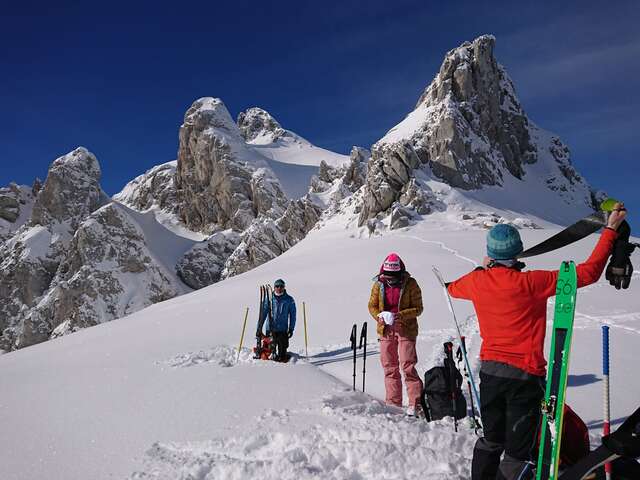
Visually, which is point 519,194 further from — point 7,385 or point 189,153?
point 189,153

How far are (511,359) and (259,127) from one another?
489ft

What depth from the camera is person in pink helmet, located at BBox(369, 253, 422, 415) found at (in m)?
5.55

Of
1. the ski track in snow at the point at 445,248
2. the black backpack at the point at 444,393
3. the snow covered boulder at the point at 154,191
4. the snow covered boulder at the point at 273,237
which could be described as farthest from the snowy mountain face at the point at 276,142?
the black backpack at the point at 444,393

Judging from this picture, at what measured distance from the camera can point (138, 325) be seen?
14.3m

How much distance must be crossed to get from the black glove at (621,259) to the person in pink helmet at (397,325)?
2.82m

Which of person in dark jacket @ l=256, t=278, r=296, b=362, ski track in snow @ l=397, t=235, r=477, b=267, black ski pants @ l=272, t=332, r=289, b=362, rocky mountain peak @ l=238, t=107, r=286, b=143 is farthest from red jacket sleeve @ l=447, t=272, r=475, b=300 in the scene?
rocky mountain peak @ l=238, t=107, r=286, b=143

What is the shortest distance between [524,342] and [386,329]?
8.74 ft

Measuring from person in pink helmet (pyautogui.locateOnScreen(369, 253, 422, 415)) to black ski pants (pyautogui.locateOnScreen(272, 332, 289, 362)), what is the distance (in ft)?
12.1

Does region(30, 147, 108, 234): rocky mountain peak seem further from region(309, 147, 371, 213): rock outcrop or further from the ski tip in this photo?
the ski tip

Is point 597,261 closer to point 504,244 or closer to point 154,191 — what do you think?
point 504,244

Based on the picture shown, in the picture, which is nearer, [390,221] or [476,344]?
[476,344]

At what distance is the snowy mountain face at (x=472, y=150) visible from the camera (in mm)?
44875

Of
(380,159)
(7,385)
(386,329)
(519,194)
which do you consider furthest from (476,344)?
(519,194)

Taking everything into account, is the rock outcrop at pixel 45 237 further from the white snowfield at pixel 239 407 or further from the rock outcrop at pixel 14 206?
the white snowfield at pixel 239 407
